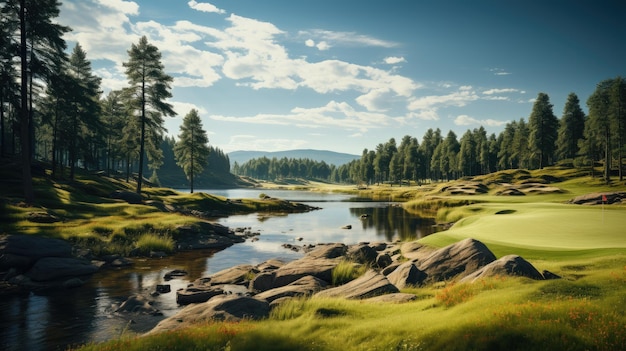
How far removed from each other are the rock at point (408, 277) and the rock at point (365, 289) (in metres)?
1.31

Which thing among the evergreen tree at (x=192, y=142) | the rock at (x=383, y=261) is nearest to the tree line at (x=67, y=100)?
the evergreen tree at (x=192, y=142)

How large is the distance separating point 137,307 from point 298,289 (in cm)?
654

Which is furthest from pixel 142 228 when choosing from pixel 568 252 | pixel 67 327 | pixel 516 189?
pixel 516 189

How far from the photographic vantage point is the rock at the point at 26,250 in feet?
61.2

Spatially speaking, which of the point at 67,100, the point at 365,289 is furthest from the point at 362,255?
the point at 67,100

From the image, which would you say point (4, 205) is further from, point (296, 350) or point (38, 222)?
point (296, 350)

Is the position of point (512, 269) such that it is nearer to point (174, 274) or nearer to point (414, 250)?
point (414, 250)

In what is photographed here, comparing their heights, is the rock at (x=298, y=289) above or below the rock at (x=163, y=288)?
above

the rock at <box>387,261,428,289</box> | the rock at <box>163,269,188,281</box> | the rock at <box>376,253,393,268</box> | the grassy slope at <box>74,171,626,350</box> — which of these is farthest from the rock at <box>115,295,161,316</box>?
the rock at <box>376,253,393,268</box>

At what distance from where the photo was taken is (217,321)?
10.6 meters

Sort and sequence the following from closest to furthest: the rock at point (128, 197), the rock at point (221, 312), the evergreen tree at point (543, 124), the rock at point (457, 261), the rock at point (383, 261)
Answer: the rock at point (221, 312)
the rock at point (457, 261)
the rock at point (383, 261)
the rock at point (128, 197)
the evergreen tree at point (543, 124)

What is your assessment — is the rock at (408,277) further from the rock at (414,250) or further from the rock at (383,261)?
the rock at (383,261)

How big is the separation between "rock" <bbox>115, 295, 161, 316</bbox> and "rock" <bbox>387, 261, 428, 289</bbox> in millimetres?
9795

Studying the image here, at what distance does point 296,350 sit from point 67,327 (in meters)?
9.62
